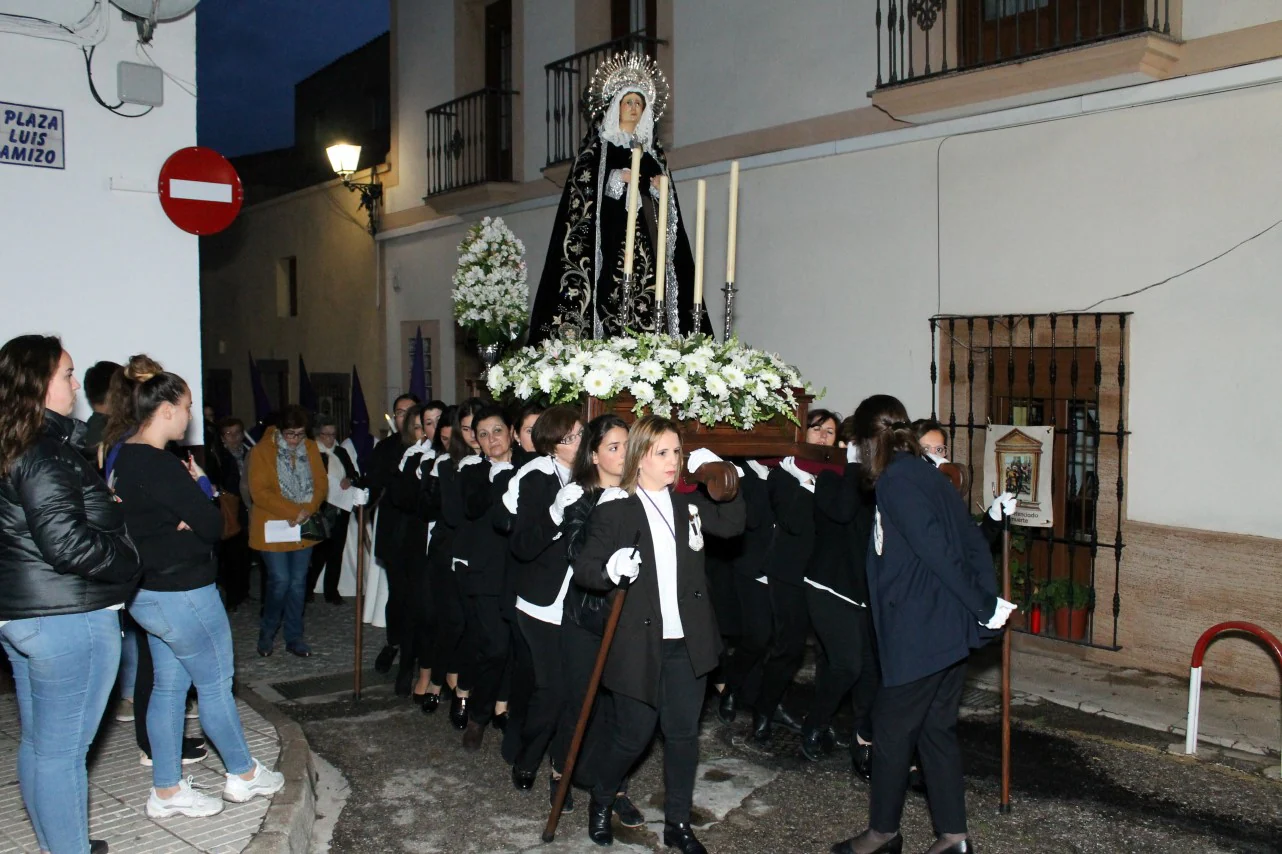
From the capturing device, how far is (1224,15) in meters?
7.47

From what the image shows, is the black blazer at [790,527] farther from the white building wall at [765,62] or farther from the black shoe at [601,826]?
the white building wall at [765,62]

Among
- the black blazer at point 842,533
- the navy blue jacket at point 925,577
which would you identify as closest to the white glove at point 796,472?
the black blazer at point 842,533

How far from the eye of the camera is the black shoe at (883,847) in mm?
4660

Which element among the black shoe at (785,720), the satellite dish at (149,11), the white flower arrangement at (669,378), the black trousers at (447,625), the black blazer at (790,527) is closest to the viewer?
the white flower arrangement at (669,378)

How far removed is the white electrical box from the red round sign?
0.35m

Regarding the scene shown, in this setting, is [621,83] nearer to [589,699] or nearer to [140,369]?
[140,369]

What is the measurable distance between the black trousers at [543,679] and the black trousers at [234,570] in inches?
216

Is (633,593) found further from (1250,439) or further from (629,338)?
(1250,439)

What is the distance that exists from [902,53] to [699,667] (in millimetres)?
6345

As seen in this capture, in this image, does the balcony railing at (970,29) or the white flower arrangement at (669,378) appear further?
the balcony railing at (970,29)

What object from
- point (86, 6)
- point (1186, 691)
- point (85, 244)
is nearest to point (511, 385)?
point (85, 244)

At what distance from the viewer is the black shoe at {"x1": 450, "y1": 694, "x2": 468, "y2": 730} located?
6.58 m

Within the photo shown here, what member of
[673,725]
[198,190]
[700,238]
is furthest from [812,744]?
[198,190]

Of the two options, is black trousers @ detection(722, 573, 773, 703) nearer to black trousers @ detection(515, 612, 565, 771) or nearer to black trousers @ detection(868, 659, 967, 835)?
black trousers @ detection(515, 612, 565, 771)
